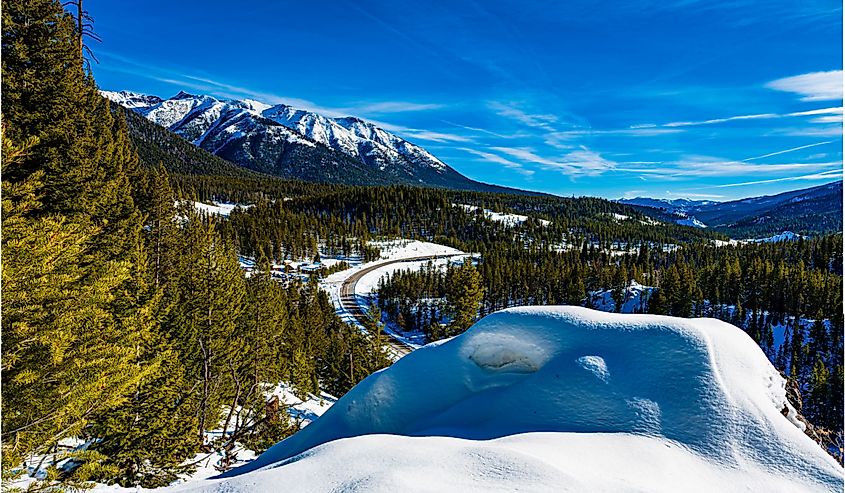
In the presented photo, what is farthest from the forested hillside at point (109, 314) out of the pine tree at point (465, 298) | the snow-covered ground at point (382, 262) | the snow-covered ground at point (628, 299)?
the snow-covered ground at point (382, 262)

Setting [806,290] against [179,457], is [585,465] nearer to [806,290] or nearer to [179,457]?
[179,457]

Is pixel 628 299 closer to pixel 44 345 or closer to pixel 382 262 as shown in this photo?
pixel 382 262

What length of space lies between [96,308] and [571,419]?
11291 mm

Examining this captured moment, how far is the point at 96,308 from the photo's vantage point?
10.6 m

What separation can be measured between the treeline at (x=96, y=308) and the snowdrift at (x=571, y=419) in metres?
5.39

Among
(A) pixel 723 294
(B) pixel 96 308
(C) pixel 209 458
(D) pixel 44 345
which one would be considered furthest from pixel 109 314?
(A) pixel 723 294

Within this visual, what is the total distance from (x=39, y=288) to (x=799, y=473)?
13039 mm

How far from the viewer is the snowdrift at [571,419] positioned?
474 cm

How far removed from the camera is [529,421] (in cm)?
668

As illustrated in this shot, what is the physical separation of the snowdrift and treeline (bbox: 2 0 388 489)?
5.39 m

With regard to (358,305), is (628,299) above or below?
above

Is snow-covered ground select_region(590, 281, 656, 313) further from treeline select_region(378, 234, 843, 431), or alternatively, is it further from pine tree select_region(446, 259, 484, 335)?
pine tree select_region(446, 259, 484, 335)

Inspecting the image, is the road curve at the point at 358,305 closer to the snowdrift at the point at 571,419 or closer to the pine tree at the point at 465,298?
the pine tree at the point at 465,298

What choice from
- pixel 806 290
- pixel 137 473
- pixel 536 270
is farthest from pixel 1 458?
pixel 806 290
